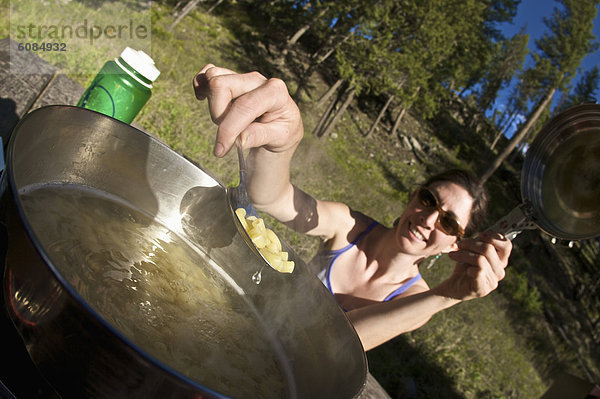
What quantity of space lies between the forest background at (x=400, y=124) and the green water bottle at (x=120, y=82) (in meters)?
1.17

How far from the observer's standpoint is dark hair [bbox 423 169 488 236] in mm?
1803

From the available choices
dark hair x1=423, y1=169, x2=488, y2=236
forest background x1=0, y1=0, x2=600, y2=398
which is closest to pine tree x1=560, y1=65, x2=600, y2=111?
forest background x1=0, y1=0, x2=600, y2=398

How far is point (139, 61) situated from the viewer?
3.38ft

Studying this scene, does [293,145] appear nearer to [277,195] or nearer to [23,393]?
[277,195]

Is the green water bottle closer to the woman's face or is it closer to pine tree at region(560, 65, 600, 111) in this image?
the woman's face

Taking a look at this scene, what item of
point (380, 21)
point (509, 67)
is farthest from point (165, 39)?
point (509, 67)

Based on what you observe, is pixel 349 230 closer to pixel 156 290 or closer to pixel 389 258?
pixel 389 258

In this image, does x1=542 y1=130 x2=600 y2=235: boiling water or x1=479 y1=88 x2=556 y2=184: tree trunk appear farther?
x1=479 y1=88 x2=556 y2=184: tree trunk

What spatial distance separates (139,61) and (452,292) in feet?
3.74

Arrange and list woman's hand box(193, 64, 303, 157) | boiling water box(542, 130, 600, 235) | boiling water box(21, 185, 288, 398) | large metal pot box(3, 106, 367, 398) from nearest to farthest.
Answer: large metal pot box(3, 106, 367, 398) < boiling water box(21, 185, 288, 398) < woman's hand box(193, 64, 303, 157) < boiling water box(542, 130, 600, 235)

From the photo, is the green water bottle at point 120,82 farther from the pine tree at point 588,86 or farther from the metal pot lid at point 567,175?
the pine tree at point 588,86

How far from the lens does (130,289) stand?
638 mm

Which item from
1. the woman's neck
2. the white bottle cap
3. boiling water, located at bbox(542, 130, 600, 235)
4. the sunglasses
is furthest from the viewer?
the woman's neck

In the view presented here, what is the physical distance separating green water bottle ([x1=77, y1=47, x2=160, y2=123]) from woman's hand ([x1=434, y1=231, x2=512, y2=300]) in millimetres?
1045
